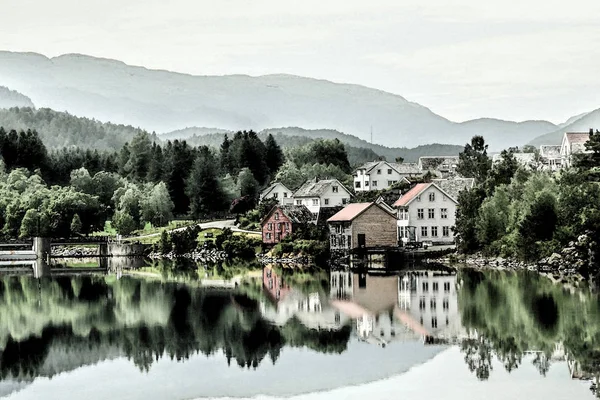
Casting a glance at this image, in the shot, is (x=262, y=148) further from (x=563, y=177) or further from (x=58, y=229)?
(x=563, y=177)

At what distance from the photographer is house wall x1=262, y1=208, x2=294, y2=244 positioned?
86.7 meters

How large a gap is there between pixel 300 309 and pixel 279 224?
4123cm

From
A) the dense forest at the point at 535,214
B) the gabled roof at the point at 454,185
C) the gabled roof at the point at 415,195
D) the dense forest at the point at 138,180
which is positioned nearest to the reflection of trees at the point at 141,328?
the dense forest at the point at 535,214

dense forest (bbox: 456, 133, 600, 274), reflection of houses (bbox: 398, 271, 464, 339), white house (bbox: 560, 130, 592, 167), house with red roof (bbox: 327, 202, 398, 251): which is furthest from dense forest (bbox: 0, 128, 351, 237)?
reflection of houses (bbox: 398, 271, 464, 339)

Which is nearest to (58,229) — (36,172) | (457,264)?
(36,172)

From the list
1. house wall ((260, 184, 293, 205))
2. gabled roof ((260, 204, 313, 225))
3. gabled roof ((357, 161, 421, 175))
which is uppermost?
gabled roof ((357, 161, 421, 175))

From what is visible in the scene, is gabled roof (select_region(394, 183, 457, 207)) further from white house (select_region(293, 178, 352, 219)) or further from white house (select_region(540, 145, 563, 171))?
white house (select_region(540, 145, 563, 171))

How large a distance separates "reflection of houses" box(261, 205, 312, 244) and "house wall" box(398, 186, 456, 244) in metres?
8.52

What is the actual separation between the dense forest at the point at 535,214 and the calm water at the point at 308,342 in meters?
7.16

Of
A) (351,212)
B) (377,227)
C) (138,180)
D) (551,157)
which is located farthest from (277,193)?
(377,227)

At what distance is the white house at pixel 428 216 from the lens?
82250mm

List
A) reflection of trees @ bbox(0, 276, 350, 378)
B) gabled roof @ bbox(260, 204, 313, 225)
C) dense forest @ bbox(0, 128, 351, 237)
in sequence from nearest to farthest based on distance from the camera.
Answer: reflection of trees @ bbox(0, 276, 350, 378), gabled roof @ bbox(260, 204, 313, 225), dense forest @ bbox(0, 128, 351, 237)

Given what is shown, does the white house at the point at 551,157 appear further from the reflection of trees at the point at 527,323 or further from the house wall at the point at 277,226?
the reflection of trees at the point at 527,323

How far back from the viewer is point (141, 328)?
41406 millimetres
